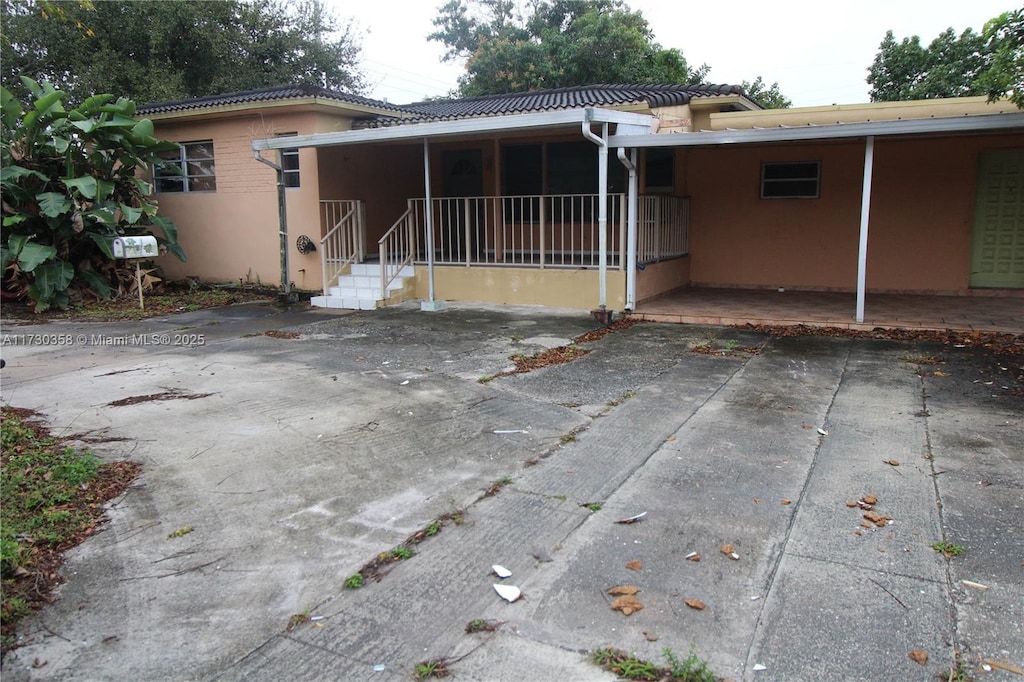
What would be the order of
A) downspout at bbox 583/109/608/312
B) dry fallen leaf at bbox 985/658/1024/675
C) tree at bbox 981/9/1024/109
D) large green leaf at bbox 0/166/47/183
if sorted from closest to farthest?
dry fallen leaf at bbox 985/658/1024/675
tree at bbox 981/9/1024/109
downspout at bbox 583/109/608/312
large green leaf at bbox 0/166/47/183

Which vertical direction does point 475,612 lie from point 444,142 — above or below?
below

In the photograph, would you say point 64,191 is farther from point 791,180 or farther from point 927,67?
point 927,67

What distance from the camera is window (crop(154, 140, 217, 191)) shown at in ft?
43.7

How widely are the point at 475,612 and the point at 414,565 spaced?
481 millimetres

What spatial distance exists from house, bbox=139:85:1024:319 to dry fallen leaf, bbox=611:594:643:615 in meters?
6.51

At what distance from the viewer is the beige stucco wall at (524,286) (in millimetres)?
10023

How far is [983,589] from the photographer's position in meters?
2.94

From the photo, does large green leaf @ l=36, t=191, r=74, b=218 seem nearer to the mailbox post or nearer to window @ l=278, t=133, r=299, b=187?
the mailbox post

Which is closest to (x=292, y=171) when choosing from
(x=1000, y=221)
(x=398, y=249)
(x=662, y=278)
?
(x=398, y=249)

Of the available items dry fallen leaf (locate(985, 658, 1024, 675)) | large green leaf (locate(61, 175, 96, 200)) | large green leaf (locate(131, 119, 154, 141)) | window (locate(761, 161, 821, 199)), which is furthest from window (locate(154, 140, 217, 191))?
dry fallen leaf (locate(985, 658, 1024, 675))

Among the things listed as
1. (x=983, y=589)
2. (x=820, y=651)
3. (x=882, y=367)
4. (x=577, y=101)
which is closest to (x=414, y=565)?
(x=820, y=651)

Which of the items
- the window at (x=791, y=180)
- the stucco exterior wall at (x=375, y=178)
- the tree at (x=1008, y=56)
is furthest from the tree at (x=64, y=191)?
the tree at (x=1008, y=56)

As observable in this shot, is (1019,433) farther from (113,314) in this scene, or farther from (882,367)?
(113,314)

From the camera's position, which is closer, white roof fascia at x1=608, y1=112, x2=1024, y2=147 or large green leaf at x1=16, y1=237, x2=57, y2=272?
white roof fascia at x1=608, y1=112, x2=1024, y2=147
